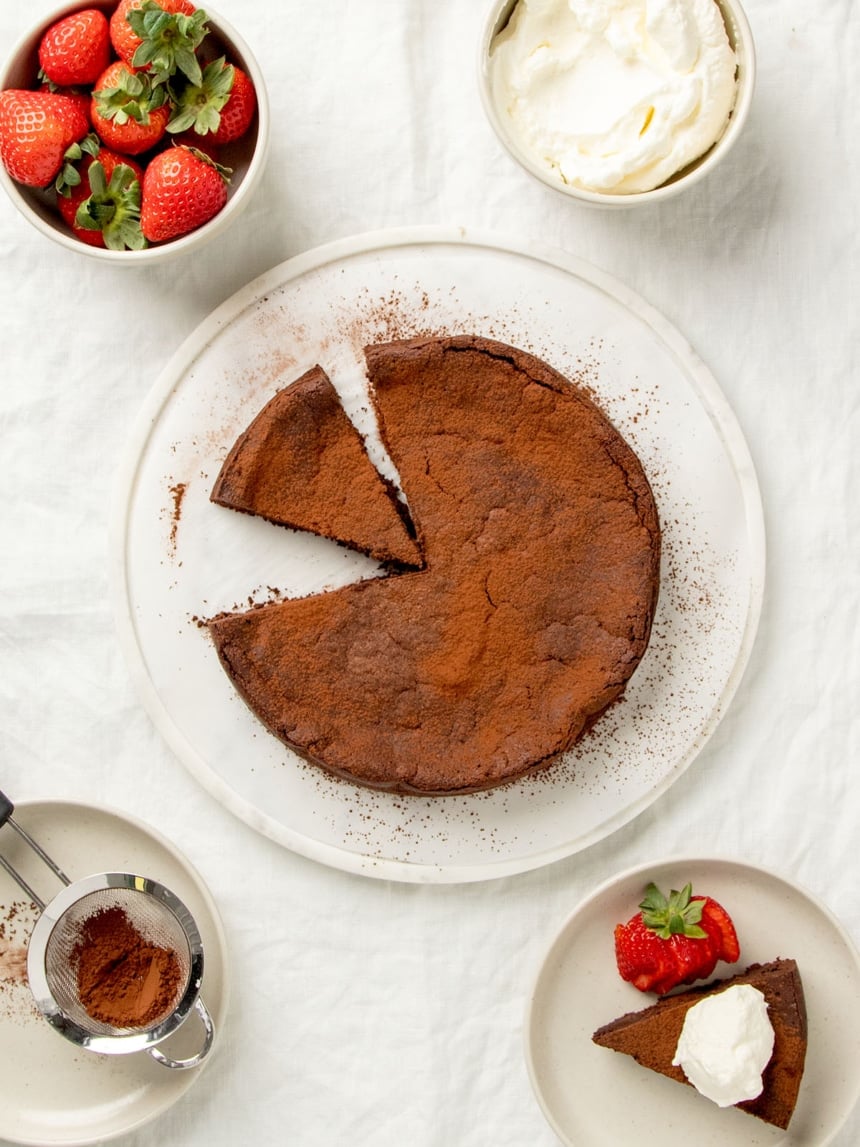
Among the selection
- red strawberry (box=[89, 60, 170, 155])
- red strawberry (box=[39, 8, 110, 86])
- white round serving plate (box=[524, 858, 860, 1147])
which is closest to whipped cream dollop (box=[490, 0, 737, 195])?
red strawberry (box=[89, 60, 170, 155])

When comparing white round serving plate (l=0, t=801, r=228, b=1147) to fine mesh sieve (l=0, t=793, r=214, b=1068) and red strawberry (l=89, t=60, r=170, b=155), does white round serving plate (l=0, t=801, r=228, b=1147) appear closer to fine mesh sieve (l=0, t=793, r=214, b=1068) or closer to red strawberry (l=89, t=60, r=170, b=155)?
fine mesh sieve (l=0, t=793, r=214, b=1068)

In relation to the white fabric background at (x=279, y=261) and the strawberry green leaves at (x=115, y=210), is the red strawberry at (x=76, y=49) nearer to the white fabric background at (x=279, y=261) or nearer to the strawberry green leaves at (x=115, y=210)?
the strawberry green leaves at (x=115, y=210)

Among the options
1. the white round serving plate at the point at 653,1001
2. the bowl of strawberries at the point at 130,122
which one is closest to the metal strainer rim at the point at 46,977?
the white round serving plate at the point at 653,1001

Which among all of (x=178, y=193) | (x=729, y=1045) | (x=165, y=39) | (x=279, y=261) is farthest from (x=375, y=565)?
(x=729, y=1045)

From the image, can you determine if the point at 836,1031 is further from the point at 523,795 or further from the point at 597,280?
the point at 597,280

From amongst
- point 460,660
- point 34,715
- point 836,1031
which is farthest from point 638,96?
point 836,1031
